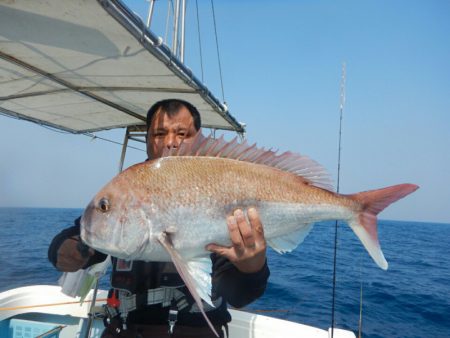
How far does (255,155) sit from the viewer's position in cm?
204

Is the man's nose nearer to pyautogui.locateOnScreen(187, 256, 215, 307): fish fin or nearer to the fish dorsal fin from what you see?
the fish dorsal fin

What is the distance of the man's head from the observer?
8.67 ft

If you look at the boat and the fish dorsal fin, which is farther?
the boat

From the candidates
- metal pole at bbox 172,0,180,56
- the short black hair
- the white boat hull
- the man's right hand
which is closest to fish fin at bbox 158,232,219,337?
the man's right hand

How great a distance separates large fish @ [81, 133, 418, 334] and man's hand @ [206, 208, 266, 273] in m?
0.05

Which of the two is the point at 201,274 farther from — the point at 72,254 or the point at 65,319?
the point at 65,319

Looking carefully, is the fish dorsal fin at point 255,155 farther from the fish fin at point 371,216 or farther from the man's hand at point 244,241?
the man's hand at point 244,241

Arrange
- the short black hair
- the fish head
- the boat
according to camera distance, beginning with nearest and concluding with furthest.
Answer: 1. the fish head
2. the boat
3. the short black hair

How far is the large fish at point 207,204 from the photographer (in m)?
1.75

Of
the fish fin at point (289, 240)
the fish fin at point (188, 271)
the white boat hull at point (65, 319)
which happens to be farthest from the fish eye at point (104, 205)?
the white boat hull at point (65, 319)

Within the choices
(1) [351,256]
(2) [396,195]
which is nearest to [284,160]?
(2) [396,195]

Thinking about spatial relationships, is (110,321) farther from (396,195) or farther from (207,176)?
(396,195)

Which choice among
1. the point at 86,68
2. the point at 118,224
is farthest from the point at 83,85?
the point at 118,224

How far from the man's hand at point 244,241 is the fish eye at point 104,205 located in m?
0.63
